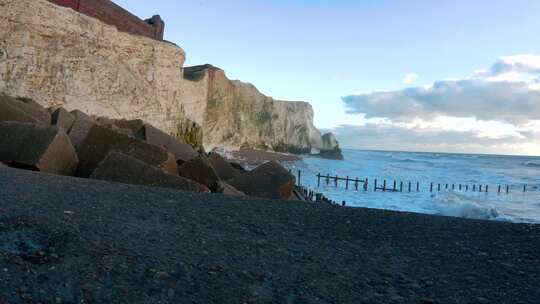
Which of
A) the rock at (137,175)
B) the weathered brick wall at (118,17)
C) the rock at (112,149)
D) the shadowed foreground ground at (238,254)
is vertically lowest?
the shadowed foreground ground at (238,254)

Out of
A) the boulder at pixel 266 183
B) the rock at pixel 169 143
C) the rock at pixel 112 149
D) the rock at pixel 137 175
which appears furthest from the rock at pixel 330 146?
the rock at pixel 137 175

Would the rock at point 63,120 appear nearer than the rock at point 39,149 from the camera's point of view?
No

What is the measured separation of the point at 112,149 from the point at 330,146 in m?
62.8

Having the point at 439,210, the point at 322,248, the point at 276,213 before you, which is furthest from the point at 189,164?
the point at 439,210

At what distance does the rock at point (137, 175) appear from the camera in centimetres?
530

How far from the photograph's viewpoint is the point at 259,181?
6930mm

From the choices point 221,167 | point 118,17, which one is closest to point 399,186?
point 118,17

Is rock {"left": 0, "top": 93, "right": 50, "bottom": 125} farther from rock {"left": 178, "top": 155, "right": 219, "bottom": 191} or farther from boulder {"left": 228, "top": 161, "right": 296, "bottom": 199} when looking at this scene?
boulder {"left": 228, "top": 161, "right": 296, "bottom": 199}

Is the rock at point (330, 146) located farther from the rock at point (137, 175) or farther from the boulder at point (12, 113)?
the rock at point (137, 175)

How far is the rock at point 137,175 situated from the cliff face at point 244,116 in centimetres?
2272

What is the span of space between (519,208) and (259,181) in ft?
59.1

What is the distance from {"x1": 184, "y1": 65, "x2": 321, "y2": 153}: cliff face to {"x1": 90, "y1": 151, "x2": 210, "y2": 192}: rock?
22.7 m

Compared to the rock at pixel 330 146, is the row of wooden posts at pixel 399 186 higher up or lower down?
lower down

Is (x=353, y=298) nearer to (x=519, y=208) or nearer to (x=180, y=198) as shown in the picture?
(x=180, y=198)
